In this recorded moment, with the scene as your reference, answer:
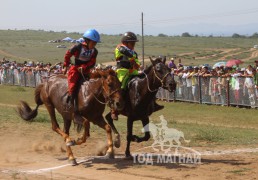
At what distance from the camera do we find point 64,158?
39.6 feet

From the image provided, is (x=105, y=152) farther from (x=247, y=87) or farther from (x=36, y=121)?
(x=247, y=87)

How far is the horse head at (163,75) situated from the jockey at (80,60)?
1386 millimetres

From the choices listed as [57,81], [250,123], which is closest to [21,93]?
[250,123]

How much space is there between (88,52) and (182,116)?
36.1 ft

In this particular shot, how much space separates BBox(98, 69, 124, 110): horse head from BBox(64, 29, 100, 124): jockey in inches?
31.0

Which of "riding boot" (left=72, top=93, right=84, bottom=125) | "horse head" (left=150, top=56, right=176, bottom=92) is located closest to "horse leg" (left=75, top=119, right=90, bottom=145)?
"riding boot" (left=72, top=93, right=84, bottom=125)

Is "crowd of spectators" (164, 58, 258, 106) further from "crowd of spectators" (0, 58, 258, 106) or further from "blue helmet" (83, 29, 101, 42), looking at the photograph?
"blue helmet" (83, 29, 101, 42)

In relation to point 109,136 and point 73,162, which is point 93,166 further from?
point 109,136

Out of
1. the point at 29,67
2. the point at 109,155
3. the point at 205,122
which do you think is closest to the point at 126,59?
the point at 109,155

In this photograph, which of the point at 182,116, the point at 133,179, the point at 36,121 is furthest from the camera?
the point at 182,116

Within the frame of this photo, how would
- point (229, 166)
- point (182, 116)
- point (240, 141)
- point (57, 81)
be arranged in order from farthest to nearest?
point (182, 116) → point (240, 141) → point (57, 81) → point (229, 166)

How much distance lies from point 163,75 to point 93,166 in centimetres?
241

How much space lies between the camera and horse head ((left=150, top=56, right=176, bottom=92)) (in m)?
11.2

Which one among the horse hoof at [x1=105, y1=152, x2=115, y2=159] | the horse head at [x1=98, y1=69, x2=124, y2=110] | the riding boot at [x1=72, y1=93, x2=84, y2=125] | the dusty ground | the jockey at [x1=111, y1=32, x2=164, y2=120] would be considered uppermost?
the jockey at [x1=111, y1=32, x2=164, y2=120]
